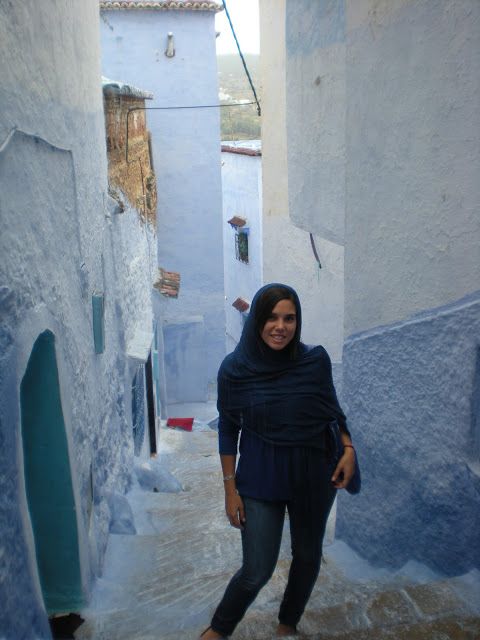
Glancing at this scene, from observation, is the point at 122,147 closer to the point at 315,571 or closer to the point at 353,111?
the point at 353,111

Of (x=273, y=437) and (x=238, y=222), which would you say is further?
(x=238, y=222)

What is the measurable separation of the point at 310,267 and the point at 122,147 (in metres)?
2.79

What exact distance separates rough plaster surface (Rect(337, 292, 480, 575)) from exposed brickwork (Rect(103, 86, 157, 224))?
3.96 metres

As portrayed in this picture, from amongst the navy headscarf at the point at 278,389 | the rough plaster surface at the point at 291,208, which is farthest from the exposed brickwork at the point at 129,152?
the navy headscarf at the point at 278,389

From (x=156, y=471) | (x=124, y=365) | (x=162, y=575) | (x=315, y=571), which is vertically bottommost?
(x=156, y=471)

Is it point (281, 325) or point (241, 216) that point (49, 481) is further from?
point (241, 216)

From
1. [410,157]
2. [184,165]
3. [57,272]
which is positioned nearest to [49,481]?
[57,272]

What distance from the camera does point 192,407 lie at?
15.0 meters

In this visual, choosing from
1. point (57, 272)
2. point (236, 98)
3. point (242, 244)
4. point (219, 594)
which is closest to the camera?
point (57, 272)

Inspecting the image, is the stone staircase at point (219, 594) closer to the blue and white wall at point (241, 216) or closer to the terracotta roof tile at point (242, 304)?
the blue and white wall at point (241, 216)

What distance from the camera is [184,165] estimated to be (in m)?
14.5

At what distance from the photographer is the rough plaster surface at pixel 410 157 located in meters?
3.13

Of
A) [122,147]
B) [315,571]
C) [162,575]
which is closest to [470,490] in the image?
[315,571]

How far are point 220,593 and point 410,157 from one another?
2.60 m
